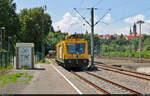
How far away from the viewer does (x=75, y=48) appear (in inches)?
933

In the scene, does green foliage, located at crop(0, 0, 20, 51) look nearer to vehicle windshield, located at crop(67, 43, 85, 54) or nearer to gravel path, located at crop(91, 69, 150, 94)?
vehicle windshield, located at crop(67, 43, 85, 54)

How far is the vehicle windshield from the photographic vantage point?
77.5 ft

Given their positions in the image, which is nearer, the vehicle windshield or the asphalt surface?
the asphalt surface

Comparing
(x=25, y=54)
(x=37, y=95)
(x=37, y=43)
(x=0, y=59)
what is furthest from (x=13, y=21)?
(x=37, y=95)

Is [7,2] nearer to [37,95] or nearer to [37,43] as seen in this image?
[37,43]

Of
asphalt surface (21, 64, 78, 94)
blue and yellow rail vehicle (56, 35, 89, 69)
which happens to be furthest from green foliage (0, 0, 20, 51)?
asphalt surface (21, 64, 78, 94)

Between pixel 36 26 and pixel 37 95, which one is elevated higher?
pixel 36 26

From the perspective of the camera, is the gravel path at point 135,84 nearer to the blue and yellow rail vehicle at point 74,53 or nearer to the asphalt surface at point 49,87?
the asphalt surface at point 49,87

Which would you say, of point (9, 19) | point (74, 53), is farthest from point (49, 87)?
point (9, 19)

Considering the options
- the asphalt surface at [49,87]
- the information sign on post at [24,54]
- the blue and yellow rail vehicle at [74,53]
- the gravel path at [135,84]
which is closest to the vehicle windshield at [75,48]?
→ the blue and yellow rail vehicle at [74,53]

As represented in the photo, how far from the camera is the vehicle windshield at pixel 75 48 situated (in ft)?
77.5

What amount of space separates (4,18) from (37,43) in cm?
915

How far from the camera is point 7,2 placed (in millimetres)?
58094

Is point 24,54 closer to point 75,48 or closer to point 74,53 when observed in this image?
point 74,53
